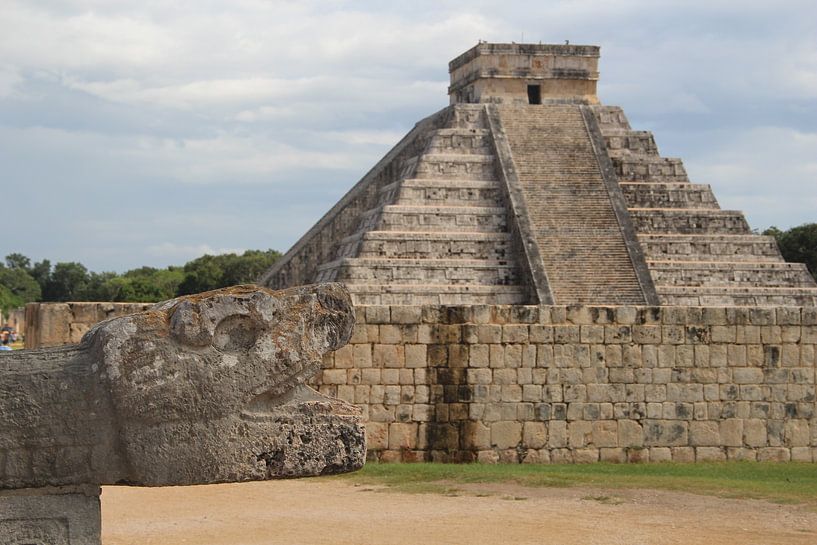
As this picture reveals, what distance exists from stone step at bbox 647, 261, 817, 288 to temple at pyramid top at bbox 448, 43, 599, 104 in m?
9.51

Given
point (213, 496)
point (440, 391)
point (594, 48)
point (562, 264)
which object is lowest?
point (213, 496)

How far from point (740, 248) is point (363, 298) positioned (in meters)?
9.77

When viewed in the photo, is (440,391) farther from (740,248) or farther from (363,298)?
(740,248)

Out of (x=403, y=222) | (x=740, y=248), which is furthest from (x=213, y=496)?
(x=740, y=248)

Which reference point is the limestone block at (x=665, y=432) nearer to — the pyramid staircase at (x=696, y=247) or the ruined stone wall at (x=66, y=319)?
the ruined stone wall at (x=66, y=319)

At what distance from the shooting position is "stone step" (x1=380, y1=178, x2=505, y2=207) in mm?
33531

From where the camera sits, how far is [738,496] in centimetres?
1259

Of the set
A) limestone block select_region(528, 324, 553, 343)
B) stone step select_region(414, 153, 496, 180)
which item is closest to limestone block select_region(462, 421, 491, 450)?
limestone block select_region(528, 324, 553, 343)

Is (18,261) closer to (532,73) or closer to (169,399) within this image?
(532,73)

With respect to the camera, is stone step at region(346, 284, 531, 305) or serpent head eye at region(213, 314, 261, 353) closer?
serpent head eye at region(213, 314, 261, 353)

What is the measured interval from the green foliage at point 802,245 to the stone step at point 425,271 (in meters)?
33.5

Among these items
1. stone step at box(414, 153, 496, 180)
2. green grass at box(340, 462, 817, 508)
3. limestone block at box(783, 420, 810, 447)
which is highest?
stone step at box(414, 153, 496, 180)

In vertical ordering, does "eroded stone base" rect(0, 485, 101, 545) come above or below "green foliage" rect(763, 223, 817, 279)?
below

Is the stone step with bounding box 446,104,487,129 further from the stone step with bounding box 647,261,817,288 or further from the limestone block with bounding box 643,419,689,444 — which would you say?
the limestone block with bounding box 643,419,689,444
